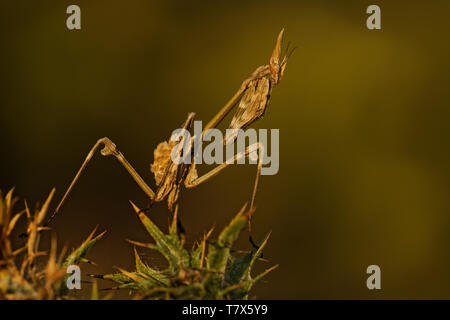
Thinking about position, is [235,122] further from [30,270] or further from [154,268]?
[30,270]

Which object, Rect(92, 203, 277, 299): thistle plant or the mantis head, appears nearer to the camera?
Rect(92, 203, 277, 299): thistle plant

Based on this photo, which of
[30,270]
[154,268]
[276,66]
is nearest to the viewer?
[30,270]

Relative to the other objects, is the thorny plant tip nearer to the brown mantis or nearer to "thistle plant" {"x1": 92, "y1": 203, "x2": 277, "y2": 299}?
"thistle plant" {"x1": 92, "y1": 203, "x2": 277, "y2": 299}

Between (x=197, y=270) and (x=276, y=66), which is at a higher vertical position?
(x=276, y=66)

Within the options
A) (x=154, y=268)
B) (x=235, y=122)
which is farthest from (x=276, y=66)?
(x=154, y=268)

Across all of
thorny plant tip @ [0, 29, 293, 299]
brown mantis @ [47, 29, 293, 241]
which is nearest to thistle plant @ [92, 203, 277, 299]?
thorny plant tip @ [0, 29, 293, 299]
